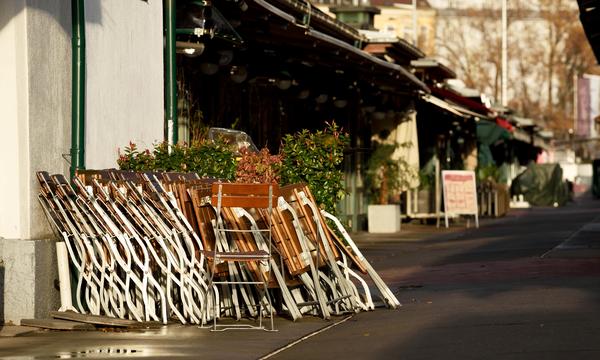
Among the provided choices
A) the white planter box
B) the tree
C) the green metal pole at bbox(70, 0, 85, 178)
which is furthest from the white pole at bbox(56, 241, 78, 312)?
the tree

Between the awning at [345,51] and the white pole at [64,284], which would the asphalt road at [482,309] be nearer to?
the white pole at [64,284]

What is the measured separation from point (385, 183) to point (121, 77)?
1758cm

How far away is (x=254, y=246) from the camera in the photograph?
14.0 metres

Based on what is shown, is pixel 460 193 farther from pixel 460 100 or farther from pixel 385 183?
pixel 385 183

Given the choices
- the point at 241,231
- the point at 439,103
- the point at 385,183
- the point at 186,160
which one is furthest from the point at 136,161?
the point at 439,103

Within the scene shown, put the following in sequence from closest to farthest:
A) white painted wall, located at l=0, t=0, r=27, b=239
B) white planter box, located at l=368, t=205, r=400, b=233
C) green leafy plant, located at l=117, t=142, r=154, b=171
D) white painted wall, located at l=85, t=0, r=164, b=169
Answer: white painted wall, located at l=0, t=0, r=27, b=239
white painted wall, located at l=85, t=0, r=164, b=169
green leafy plant, located at l=117, t=142, r=154, b=171
white planter box, located at l=368, t=205, r=400, b=233

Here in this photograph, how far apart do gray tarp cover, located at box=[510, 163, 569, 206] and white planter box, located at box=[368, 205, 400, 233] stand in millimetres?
28240

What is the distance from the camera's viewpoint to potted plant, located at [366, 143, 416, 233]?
32.9 meters

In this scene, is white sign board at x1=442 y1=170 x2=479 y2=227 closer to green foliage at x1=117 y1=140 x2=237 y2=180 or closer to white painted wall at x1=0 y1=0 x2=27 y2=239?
green foliage at x1=117 y1=140 x2=237 y2=180

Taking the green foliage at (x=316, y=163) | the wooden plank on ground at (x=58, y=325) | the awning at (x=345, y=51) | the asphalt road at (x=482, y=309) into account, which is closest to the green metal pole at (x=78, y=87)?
the wooden plank on ground at (x=58, y=325)

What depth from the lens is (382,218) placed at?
32938 mm

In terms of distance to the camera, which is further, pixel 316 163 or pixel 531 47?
pixel 531 47

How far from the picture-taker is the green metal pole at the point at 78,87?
14.5 m

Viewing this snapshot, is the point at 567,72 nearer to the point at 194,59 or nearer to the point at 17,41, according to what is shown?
the point at 194,59
